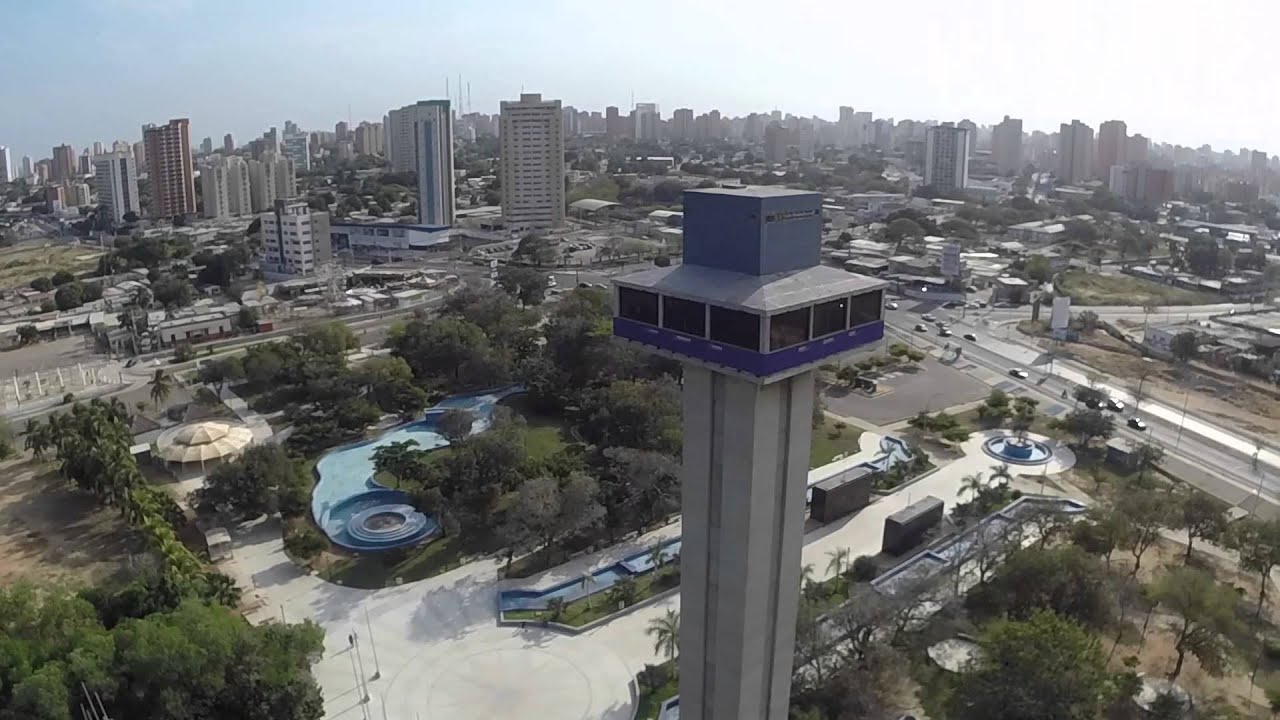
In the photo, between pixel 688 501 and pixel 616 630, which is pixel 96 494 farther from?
pixel 688 501

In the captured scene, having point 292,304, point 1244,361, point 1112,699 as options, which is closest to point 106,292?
point 292,304

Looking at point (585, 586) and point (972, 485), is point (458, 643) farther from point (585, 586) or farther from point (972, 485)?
point (972, 485)

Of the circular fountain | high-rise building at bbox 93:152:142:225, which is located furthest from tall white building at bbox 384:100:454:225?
the circular fountain

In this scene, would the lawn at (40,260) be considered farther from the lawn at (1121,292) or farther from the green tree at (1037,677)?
the lawn at (1121,292)

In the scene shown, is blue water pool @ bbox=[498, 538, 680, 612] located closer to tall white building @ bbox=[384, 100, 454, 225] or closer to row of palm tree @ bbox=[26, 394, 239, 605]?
row of palm tree @ bbox=[26, 394, 239, 605]

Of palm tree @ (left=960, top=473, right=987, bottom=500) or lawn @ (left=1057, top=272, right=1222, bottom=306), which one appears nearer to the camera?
palm tree @ (left=960, top=473, right=987, bottom=500)
